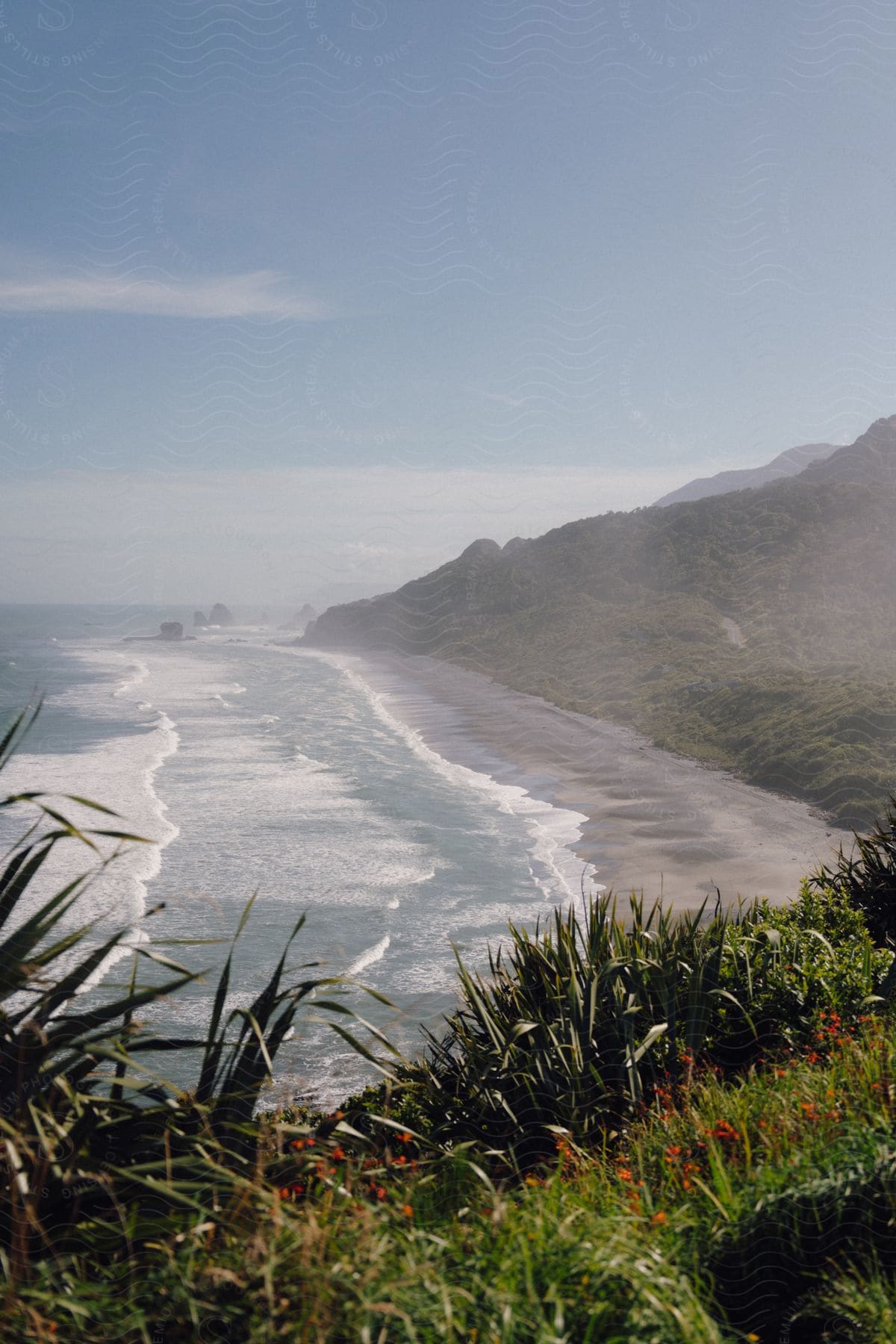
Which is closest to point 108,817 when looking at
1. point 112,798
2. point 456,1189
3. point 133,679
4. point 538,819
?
point 112,798

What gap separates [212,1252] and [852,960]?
452 centimetres

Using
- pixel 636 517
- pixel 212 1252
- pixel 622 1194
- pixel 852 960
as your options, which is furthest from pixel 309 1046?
pixel 636 517

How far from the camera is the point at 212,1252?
6.93ft

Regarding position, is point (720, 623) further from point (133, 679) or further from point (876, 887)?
point (876, 887)

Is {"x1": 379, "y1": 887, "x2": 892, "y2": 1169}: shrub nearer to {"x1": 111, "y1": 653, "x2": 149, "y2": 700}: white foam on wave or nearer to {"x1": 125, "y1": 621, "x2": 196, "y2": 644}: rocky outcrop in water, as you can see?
{"x1": 111, "y1": 653, "x2": 149, "y2": 700}: white foam on wave

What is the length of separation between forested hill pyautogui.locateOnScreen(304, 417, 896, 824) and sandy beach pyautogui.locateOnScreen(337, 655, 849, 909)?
1992 millimetres

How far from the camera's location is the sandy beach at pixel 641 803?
17.8 m

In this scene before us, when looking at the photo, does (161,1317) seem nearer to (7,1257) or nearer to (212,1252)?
(212,1252)

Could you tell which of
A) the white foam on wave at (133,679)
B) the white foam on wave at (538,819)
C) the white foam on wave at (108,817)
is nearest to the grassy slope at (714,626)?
the white foam on wave at (538,819)

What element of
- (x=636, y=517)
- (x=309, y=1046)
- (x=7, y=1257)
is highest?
(x=636, y=517)

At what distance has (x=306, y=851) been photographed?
19.2m

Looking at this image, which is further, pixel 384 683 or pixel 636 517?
pixel 636 517

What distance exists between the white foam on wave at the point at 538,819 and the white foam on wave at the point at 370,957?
3574 mm

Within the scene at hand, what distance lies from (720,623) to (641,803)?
128 ft
